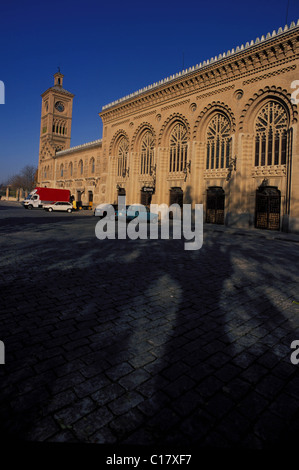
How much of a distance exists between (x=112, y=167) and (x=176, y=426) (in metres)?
36.5

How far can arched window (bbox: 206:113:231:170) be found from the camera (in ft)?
77.6

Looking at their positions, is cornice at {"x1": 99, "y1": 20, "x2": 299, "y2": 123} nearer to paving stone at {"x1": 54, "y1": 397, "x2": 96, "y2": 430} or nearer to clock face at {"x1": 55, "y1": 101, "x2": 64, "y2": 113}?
paving stone at {"x1": 54, "y1": 397, "x2": 96, "y2": 430}

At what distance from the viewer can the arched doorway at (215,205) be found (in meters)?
24.1

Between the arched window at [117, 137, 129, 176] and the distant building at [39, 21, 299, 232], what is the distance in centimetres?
13

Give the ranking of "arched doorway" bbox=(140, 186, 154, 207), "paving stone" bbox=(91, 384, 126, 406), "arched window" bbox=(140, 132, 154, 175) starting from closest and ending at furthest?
"paving stone" bbox=(91, 384, 126, 406)
"arched doorway" bbox=(140, 186, 154, 207)
"arched window" bbox=(140, 132, 154, 175)

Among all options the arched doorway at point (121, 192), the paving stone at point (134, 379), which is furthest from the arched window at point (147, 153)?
the paving stone at point (134, 379)

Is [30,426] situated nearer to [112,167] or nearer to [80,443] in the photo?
Result: [80,443]

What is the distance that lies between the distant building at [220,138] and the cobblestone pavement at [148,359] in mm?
16646

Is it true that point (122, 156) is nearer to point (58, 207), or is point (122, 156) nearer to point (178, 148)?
point (178, 148)

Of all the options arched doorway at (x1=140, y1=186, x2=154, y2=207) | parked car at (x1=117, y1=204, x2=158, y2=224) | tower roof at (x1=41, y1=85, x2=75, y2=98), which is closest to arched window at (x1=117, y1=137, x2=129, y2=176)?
arched doorway at (x1=140, y1=186, x2=154, y2=207)

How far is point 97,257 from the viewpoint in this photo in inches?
324

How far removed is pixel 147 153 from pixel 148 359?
30.9 m

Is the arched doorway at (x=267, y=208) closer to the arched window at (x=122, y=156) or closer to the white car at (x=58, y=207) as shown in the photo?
the arched window at (x=122, y=156)

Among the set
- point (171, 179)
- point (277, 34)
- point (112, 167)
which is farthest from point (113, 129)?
point (277, 34)
